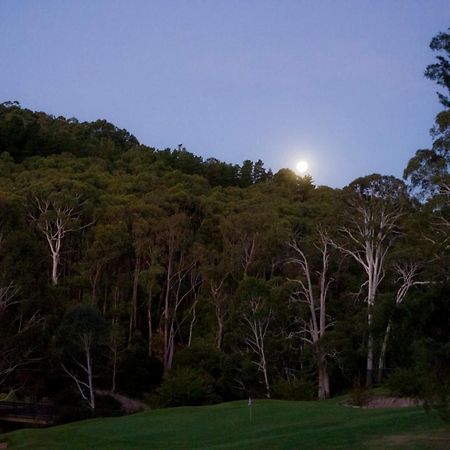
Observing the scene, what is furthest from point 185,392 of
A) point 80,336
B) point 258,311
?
point 258,311

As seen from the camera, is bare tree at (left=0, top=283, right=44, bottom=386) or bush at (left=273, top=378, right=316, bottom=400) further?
bare tree at (left=0, top=283, right=44, bottom=386)

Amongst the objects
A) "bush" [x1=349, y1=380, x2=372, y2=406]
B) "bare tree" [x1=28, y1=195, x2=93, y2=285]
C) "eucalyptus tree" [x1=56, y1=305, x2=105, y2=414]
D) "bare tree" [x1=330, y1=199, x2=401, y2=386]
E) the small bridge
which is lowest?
the small bridge

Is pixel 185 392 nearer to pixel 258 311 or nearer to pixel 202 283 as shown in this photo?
pixel 258 311

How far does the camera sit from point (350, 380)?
39.2 metres

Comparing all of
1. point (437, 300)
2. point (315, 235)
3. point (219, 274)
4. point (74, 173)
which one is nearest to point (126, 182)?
point (74, 173)

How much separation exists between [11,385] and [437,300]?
34.7 metres

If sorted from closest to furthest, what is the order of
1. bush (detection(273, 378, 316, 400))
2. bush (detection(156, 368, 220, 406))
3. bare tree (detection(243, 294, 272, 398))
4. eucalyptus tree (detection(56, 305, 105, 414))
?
bush (detection(273, 378, 316, 400)) < bush (detection(156, 368, 220, 406)) < eucalyptus tree (detection(56, 305, 105, 414)) < bare tree (detection(243, 294, 272, 398))

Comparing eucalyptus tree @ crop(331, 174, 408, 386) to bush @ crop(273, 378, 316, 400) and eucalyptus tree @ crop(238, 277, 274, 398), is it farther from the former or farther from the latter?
eucalyptus tree @ crop(238, 277, 274, 398)

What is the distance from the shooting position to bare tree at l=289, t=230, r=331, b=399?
3803 cm

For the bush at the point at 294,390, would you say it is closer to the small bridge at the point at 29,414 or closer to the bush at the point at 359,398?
the bush at the point at 359,398

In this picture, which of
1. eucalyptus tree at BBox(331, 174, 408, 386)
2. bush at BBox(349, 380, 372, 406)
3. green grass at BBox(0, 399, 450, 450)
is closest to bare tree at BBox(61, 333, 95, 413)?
green grass at BBox(0, 399, 450, 450)

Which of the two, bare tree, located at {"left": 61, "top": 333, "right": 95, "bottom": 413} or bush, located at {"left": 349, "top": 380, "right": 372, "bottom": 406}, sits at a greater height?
bare tree, located at {"left": 61, "top": 333, "right": 95, "bottom": 413}

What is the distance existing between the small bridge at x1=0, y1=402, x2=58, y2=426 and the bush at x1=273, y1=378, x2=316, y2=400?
10967 millimetres

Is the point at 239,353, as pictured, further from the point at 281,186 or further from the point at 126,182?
the point at 281,186
